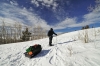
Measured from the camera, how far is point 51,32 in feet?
24.9

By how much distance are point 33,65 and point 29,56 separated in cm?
106

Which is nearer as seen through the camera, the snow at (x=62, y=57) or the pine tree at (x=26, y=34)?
the snow at (x=62, y=57)

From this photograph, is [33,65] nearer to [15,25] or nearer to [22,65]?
[22,65]

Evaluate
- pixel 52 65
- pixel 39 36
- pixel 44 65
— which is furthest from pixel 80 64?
pixel 39 36

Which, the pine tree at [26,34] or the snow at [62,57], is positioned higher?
the pine tree at [26,34]

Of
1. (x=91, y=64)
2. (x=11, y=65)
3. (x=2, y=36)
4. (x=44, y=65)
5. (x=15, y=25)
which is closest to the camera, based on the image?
(x=91, y=64)

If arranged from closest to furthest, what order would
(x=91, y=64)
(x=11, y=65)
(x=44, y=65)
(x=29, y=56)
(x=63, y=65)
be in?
(x=91, y=64) < (x=63, y=65) < (x=44, y=65) < (x=11, y=65) < (x=29, y=56)

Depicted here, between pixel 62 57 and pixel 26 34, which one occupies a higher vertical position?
pixel 26 34

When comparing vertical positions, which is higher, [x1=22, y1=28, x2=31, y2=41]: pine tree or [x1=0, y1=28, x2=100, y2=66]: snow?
[x1=22, y1=28, x2=31, y2=41]: pine tree

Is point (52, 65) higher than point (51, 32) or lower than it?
lower

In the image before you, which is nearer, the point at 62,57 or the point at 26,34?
the point at 62,57

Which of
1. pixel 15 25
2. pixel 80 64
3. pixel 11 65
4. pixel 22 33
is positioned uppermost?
pixel 15 25

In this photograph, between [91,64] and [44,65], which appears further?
[44,65]

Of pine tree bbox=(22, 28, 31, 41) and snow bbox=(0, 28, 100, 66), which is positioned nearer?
snow bbox=(0, 28, 100, 66)
